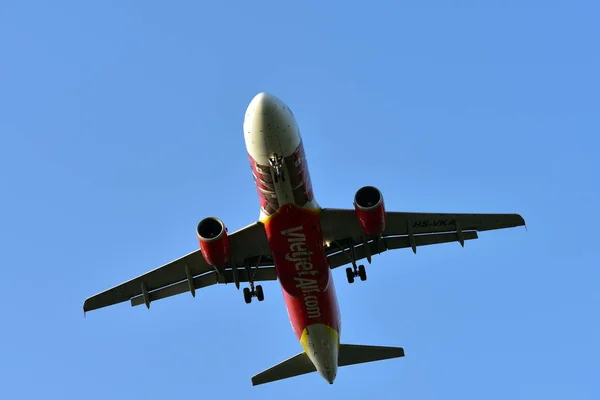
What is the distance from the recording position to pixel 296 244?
32.4 meters

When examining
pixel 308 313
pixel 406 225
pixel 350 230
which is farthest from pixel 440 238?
pixel 308 313

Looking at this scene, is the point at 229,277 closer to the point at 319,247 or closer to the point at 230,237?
the point at 230,237

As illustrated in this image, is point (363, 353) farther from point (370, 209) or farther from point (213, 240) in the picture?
point (213, 240)

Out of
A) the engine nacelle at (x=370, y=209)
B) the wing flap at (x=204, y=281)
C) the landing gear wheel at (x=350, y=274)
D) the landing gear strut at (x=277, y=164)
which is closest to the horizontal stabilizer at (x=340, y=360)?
the landing gear wheel at (x=350, y=274)

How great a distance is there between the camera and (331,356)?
34438mm

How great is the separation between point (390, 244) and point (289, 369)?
6.50m

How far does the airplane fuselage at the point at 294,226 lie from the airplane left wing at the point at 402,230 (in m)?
1.64

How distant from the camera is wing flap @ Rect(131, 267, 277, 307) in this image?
3638cm

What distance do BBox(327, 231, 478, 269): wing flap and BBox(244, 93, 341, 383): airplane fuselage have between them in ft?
8.11

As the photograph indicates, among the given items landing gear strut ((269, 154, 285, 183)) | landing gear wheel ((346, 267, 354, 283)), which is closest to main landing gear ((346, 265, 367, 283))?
landing gear wheel ((346, 267, 354, 283))

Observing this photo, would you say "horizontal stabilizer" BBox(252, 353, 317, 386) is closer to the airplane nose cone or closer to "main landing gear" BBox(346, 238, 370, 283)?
"main landing gear" BBox(346, 238, 370, 283)

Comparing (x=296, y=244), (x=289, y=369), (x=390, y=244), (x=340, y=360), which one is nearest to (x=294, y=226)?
(x=296, y=244)

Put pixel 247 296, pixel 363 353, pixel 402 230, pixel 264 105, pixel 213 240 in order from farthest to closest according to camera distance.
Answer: pixel 363 353
pixel 247 296
pixel 402 230
pixel 213 240
pixel 264 105

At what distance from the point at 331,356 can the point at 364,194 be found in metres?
6.66
